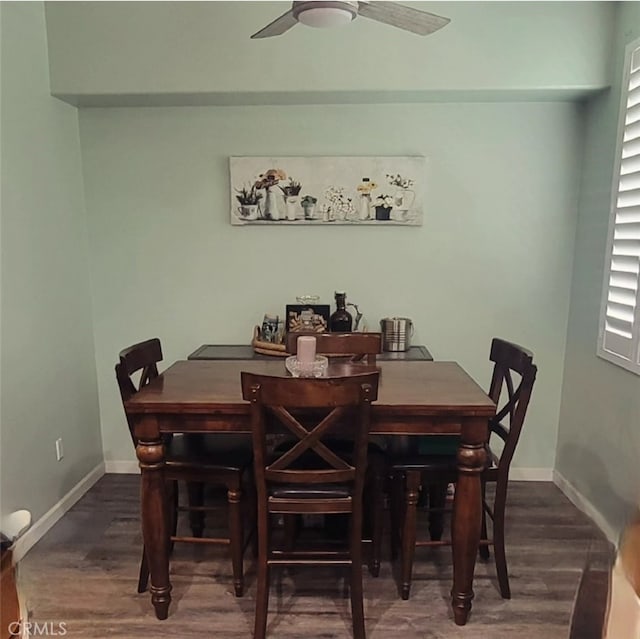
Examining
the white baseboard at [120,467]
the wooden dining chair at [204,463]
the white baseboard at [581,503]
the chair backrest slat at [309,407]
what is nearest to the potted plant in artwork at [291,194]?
the wooden dining chair at [204,463]

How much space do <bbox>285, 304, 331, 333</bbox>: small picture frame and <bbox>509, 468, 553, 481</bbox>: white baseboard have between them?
1508 mm

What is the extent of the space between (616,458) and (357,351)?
139 cm

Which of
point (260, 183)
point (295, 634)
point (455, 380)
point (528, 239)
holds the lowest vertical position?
point (295, 634)

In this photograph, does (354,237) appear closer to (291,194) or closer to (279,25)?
(291,194)

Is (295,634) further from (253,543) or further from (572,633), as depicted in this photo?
(572,633)

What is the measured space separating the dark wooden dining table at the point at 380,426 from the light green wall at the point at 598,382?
955 millimetres

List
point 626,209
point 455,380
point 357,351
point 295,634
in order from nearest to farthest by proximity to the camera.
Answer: point 295,634 < point 455,380 < point 357,351 < point 626,209

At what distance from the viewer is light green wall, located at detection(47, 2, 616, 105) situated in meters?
2.70

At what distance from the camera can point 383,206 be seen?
3.11m

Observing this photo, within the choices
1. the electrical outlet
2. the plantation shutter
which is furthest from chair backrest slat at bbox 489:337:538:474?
Result: the electrical outlet

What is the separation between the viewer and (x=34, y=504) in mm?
2648

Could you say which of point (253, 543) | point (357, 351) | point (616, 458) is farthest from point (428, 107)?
point (253, 543)

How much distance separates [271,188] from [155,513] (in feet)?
6.15

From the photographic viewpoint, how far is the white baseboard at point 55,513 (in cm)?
253
